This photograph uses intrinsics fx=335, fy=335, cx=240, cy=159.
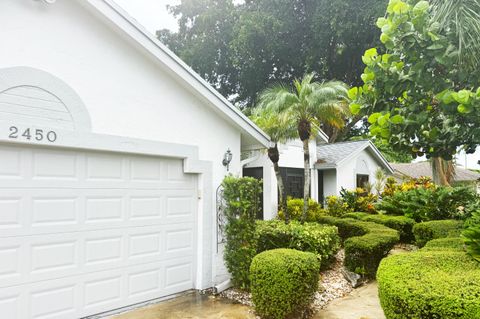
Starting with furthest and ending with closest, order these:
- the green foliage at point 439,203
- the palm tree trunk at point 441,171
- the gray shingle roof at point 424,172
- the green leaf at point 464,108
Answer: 1. the gray shingle roof at point 424,172
2. the palm tree trunk at point 441,171
3. the green foliage at point 439,203
4. the green leaf at point 464,108

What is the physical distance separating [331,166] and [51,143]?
564 inches

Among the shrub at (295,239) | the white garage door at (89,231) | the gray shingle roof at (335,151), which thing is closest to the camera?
the white garage door at (89,231)

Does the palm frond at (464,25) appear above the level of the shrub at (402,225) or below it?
above

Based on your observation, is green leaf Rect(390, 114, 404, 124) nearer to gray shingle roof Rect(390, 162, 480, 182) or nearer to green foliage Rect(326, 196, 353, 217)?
green foliage Rect(326, 196, 353, 217)

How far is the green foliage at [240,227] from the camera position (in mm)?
7211

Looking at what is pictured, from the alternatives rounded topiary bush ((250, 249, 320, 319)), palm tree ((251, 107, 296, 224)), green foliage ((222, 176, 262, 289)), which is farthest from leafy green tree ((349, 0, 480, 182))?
palm tree ((251, 107, 296, 224))

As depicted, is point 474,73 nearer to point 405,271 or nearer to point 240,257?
point 405,271

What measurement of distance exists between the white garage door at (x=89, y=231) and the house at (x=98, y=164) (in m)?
0.02

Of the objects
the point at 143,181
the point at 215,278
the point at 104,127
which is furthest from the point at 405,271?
the point at 104,127

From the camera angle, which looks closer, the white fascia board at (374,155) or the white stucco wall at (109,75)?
the white stucco wall at (109,75)

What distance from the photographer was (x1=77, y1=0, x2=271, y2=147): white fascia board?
5.82 m

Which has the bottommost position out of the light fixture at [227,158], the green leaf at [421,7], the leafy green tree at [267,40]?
the light fixture at [227,158]

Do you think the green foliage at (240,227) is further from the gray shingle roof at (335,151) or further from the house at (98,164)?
the gray shingle roof at (335,151)

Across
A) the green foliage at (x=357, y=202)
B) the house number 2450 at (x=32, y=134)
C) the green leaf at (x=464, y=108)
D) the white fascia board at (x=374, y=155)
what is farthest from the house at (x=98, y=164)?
the white fascia board at (x=374, y=155)
